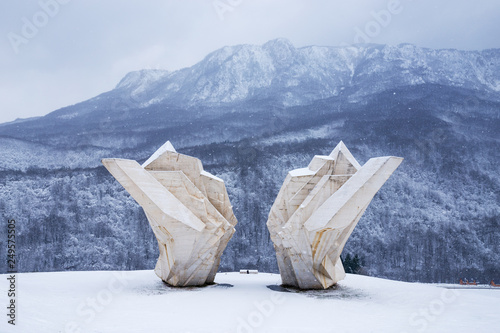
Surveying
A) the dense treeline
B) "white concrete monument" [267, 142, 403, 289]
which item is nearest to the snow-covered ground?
"white concrete monument" [267, 142, 403, 289]

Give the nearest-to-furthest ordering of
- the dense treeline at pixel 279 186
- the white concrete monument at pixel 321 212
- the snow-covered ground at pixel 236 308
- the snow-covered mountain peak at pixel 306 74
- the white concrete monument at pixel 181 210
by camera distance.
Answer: the snow-covered ground at pixel 236 308, the white concrete monument at pixel 321 212, the white concrete monument at pixel 181 210, the dense treeline at pixel 279 186, the snow-covered mountain peak at pixel 306 74

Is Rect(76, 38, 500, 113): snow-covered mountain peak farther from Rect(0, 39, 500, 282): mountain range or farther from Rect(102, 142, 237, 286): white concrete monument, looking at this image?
Rect(102, 142, 237, 286): white concrete monument

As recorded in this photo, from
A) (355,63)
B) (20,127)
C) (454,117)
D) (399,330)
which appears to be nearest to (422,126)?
(454,117)

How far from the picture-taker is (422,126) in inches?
2272

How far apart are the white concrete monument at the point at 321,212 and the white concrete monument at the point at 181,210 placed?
235 centimetres

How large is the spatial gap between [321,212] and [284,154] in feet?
120

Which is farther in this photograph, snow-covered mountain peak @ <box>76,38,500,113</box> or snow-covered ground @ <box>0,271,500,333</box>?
snow-covered mountain peak @ <box>76,38,500,113</box>

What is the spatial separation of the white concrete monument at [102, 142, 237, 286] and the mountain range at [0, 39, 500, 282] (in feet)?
77.4

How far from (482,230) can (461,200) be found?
452 centimetres

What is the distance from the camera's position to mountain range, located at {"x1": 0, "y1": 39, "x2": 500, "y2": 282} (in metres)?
41.1

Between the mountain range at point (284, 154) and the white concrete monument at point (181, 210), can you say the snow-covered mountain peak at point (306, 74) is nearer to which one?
the mountain range at point (284, 154)

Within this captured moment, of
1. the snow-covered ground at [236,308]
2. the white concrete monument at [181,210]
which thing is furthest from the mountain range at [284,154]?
the snow-covered ground at [236,308]

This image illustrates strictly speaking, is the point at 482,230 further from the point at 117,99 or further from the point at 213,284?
the point at 117,99

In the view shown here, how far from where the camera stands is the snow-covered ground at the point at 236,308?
968 cm
